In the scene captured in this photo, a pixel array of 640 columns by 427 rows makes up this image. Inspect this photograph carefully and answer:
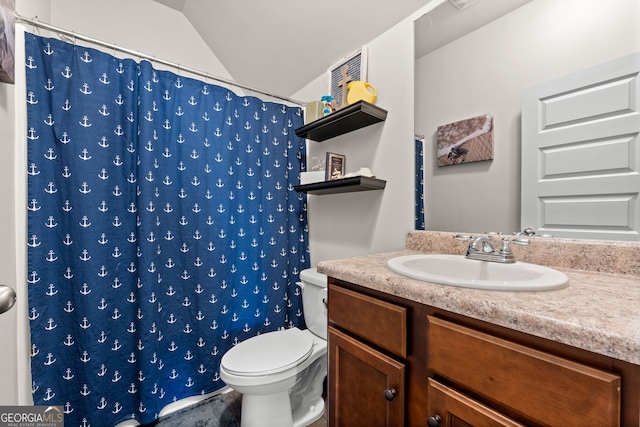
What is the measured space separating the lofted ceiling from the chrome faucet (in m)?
1.12

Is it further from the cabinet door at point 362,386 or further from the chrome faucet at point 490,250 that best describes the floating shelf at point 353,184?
the cabinet door at point 362,386

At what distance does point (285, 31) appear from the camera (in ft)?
5.35

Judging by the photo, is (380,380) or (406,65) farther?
(406,65)

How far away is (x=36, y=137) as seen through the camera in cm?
112

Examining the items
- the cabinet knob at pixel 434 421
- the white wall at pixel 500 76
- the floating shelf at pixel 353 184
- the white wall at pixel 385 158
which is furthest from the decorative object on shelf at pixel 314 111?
the cabinet knob at pixel 434 421

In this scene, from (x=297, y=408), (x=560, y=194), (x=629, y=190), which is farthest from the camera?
(x=297, y=408)

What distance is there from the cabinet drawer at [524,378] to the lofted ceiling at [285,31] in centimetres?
143

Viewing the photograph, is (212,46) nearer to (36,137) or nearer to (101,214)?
(36,137)

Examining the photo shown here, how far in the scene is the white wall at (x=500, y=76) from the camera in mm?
800

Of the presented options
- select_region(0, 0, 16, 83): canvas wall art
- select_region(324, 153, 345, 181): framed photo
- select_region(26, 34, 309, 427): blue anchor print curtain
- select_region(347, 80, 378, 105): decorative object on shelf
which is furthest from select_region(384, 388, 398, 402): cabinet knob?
select_region(0, 0, 16, 83): canvas wall art

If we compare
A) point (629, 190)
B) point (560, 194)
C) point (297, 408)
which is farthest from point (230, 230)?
point (629, 190)

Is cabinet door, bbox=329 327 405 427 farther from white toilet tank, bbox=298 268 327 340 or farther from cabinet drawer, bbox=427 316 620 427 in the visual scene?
white toilet tank, bbox=298 268 327 340

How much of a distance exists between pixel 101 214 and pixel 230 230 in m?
0.63

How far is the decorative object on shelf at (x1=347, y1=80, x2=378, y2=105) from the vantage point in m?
1.40
